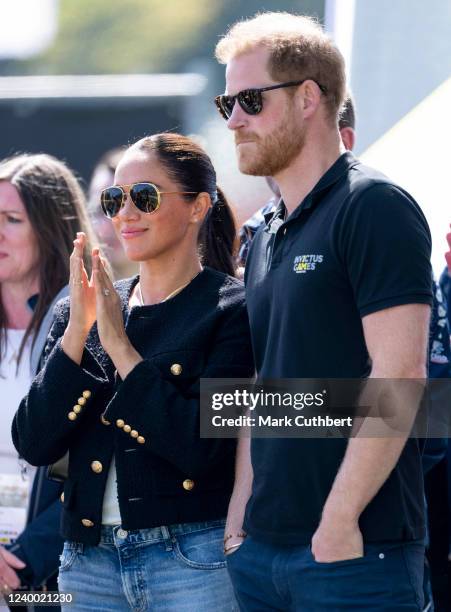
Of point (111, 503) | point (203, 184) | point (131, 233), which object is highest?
point (203, 184)

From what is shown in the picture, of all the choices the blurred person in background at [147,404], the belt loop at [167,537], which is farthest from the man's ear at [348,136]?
the belt loop at [167,537]

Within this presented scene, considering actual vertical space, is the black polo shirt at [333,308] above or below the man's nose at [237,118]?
below

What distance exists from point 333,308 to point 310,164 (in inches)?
15.2

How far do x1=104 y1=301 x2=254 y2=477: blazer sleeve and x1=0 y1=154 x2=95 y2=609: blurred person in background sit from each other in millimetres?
921

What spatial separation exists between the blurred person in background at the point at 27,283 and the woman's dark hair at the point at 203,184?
69cm

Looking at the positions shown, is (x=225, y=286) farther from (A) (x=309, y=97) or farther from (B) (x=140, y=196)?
(A) (x=309, y=97)

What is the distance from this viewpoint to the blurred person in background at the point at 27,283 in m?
3.46

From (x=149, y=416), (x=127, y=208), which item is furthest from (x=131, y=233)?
(x=149, y=416)

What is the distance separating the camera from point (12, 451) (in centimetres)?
354

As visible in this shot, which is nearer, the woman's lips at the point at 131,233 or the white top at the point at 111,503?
the white top at the point at 111,503

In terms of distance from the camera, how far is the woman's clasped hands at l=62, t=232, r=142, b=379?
255cm

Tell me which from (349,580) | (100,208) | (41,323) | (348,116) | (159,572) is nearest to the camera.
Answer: (349,580)

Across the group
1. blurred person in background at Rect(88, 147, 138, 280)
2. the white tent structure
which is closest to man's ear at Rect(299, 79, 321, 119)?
the white tent structure

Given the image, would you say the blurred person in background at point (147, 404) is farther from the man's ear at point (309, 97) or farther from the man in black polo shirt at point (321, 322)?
the man's ear at point (309, 97)
